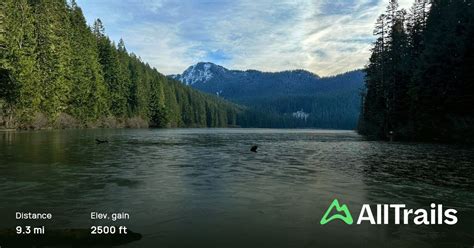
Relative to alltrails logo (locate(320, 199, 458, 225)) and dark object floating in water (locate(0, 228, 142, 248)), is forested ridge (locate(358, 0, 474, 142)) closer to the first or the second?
alltrails logo (locate(320, 199, 458, 225))

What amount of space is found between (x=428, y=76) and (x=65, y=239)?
48.8 m

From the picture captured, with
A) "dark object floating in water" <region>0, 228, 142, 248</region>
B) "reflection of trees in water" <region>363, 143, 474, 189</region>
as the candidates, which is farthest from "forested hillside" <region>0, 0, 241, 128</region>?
"dark object floating in water" <region>0, 228, 142, 248</region>

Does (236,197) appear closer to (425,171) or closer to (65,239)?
(65,239)

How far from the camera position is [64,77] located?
83.4m

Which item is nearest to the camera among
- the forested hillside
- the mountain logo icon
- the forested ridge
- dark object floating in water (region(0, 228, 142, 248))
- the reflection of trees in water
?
dark object floating in water (region(0, 228, 142, 248))

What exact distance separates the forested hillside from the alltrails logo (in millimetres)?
58098

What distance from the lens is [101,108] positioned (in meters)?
A: 103

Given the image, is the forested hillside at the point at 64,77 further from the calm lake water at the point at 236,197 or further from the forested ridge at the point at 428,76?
the forested ridge at the point at 428,76

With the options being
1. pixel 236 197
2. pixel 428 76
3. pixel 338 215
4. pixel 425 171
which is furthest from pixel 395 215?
pixel 428 76

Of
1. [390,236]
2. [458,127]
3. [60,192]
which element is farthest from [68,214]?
[458,127]

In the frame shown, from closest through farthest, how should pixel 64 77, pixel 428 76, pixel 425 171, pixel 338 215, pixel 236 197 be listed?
pixel 338 215
pixel 236 197
pixel 425 171
pixel 428 76
pixel 64 77

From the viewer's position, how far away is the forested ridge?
1709 inches

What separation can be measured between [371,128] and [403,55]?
1300 centimetres

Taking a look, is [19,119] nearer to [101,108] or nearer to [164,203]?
[101,108]
